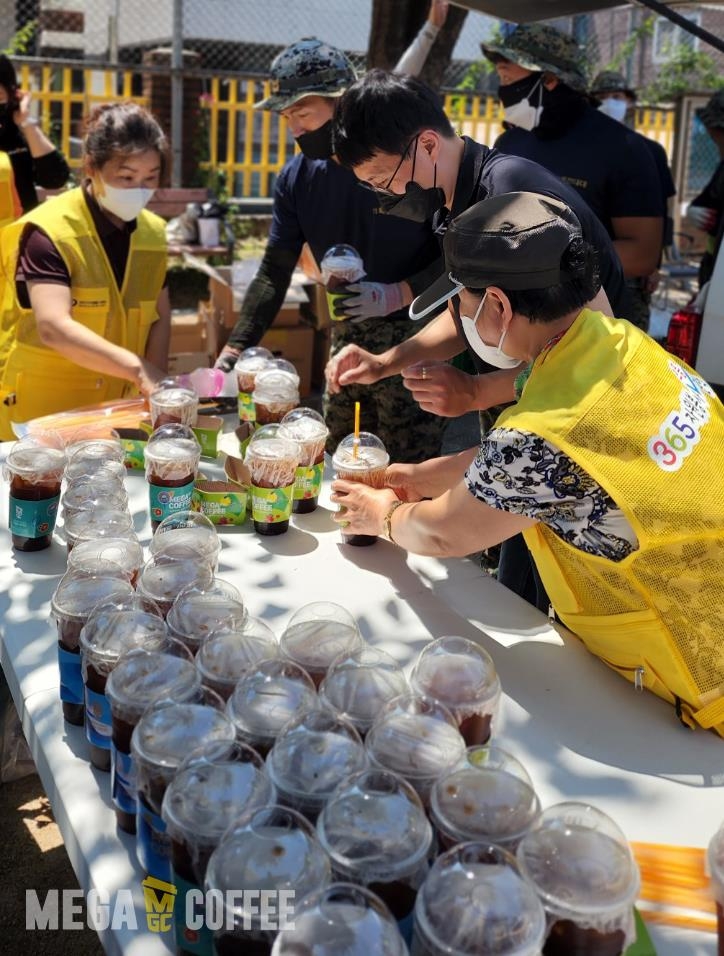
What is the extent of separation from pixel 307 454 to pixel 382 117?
92 centimetres

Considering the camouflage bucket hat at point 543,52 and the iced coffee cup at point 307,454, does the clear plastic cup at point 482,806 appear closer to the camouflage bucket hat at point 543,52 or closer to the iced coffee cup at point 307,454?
the iced coffee cup at point 307,454

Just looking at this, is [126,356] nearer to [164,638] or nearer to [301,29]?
[164,638]

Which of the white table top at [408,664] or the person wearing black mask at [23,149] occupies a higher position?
the person wearing black mask at [23,149]

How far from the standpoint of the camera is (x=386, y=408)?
3.86 meters

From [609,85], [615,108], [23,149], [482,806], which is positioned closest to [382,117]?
[482,806]

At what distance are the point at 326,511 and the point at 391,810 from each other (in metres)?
1.55

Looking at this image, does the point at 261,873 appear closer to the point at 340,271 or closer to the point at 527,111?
the point at 340,271

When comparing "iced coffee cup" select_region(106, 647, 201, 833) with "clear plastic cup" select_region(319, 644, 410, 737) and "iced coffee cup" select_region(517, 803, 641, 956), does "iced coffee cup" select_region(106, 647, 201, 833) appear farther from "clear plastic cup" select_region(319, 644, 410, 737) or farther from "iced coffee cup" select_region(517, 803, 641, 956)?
"iced coffee cup" select_region(517, 803, 641, 956)

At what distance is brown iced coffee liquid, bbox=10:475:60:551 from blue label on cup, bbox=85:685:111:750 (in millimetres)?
861

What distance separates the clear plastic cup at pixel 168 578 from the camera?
72.9 inches

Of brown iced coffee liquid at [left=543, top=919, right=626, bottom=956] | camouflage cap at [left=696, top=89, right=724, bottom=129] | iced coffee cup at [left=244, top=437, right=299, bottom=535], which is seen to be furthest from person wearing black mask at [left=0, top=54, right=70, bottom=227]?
brown iced coffee liquid at [left=543, top=919, right=626, bottom=956]

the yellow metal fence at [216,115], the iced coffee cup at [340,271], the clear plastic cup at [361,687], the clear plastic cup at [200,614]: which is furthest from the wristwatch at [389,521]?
the yellow metal fence at [216,115]

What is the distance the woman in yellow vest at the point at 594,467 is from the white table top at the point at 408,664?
0.12 m

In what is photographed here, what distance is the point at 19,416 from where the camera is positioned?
3.43m
